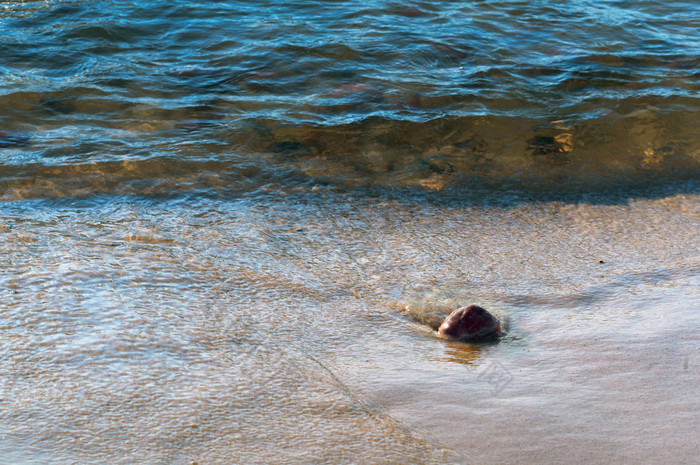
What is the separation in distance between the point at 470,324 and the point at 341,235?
4.02 ft

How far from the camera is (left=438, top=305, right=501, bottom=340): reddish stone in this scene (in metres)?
2.74

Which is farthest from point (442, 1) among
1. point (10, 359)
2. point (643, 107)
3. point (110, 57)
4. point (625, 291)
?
point (10, 359)

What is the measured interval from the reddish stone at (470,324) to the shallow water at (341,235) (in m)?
0.06

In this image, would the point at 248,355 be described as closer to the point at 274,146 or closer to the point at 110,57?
the point at 274,146

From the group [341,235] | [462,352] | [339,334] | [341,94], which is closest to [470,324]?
[462,352]

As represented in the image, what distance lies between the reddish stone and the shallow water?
59mm

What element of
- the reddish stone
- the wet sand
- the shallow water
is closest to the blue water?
the shallow water

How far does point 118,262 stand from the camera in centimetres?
320

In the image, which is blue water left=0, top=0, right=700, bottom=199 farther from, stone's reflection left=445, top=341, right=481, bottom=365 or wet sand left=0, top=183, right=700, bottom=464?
stone's reflection left=445, top=341, right=481, bottom=365

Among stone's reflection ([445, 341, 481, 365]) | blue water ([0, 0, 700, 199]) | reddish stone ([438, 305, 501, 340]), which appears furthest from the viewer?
blue water ([0, 0, 700, 199])

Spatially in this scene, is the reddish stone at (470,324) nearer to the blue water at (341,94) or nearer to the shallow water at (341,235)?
the shallow water at (341,235)

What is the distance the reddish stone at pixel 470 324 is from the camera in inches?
108

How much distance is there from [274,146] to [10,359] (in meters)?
2.89

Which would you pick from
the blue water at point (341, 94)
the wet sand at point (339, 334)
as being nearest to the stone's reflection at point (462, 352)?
the wet sand at point (339, 334)
